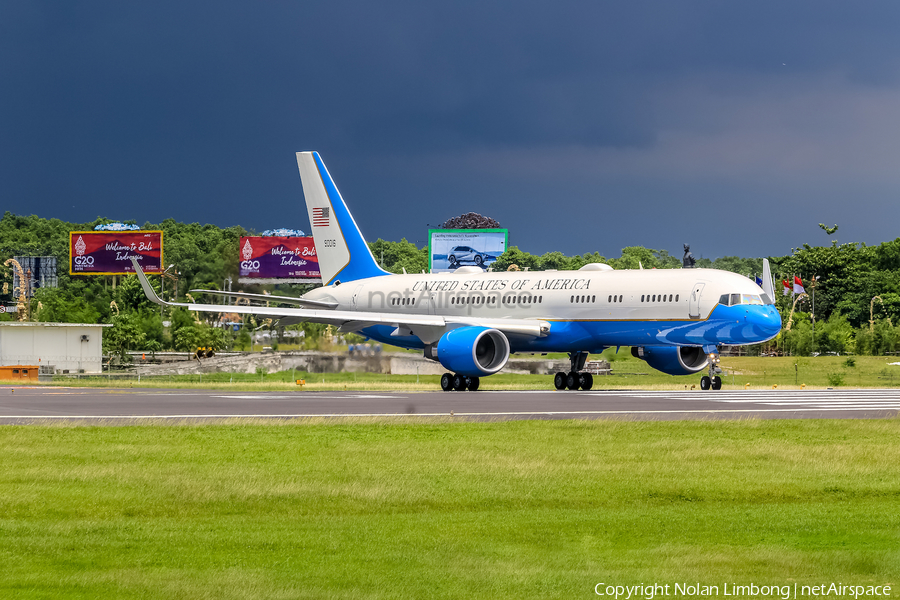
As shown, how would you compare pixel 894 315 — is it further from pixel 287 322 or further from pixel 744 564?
pixel 744 564

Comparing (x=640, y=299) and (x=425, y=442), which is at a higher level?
(x=640, y=299)

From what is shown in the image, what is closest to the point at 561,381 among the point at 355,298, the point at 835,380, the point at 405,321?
the point at 405,321

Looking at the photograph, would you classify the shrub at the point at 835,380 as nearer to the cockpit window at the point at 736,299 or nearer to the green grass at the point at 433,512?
the cockpit window at the point at 736,299

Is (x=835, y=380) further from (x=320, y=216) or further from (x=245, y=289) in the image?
(x=245, y=289)

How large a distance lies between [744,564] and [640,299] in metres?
27.5

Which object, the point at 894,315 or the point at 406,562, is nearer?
the point at 406,562

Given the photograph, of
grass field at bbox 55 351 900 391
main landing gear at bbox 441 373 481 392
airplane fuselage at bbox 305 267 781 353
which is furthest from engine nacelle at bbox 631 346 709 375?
main landing gear at bbox 441 373 481 392

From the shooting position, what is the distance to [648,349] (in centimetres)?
3809

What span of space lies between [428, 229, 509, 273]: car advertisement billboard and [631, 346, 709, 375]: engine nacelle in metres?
94.2

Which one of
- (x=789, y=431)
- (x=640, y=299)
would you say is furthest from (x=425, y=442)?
(x=640, y=299)

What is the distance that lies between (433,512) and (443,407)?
50.8 feet

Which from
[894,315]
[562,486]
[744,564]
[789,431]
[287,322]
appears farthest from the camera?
[894,315]

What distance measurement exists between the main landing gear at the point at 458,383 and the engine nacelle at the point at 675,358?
5.77m

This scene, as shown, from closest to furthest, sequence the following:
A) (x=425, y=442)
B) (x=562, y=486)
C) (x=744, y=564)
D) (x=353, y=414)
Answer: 1. (x=744, y=564)
2. (x=562, y=486)
3. (x=425, y=442)
4. (x=353, y=414)
